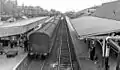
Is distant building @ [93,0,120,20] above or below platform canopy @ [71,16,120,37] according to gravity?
above

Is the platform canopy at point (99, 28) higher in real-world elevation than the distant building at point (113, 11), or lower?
lower

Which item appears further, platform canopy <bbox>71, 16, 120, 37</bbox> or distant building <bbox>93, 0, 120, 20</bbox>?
distant building <bbox>93, 0, 120, 20</bbox>

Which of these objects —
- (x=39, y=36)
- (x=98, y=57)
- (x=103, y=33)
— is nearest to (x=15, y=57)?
(x=39, y=36)

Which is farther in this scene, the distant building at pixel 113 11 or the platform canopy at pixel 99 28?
the distant building at pixel 113 11

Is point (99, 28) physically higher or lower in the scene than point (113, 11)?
lower

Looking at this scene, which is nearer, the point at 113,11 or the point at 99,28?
the point at 99,28

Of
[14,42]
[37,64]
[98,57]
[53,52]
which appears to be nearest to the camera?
[98,57]

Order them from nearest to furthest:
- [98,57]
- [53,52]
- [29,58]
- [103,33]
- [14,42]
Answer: [103,33] < [98,57] < [29,58] < [53,52] < [14,42]

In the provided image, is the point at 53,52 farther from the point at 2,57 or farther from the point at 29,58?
the point at 2,57

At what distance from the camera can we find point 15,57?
57.6 ft

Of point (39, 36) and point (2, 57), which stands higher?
point (39, 36)

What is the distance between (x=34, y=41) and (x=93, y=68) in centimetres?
723

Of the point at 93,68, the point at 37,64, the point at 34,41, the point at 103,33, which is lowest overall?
the point at 37,64

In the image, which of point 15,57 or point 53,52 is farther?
point 53,52
